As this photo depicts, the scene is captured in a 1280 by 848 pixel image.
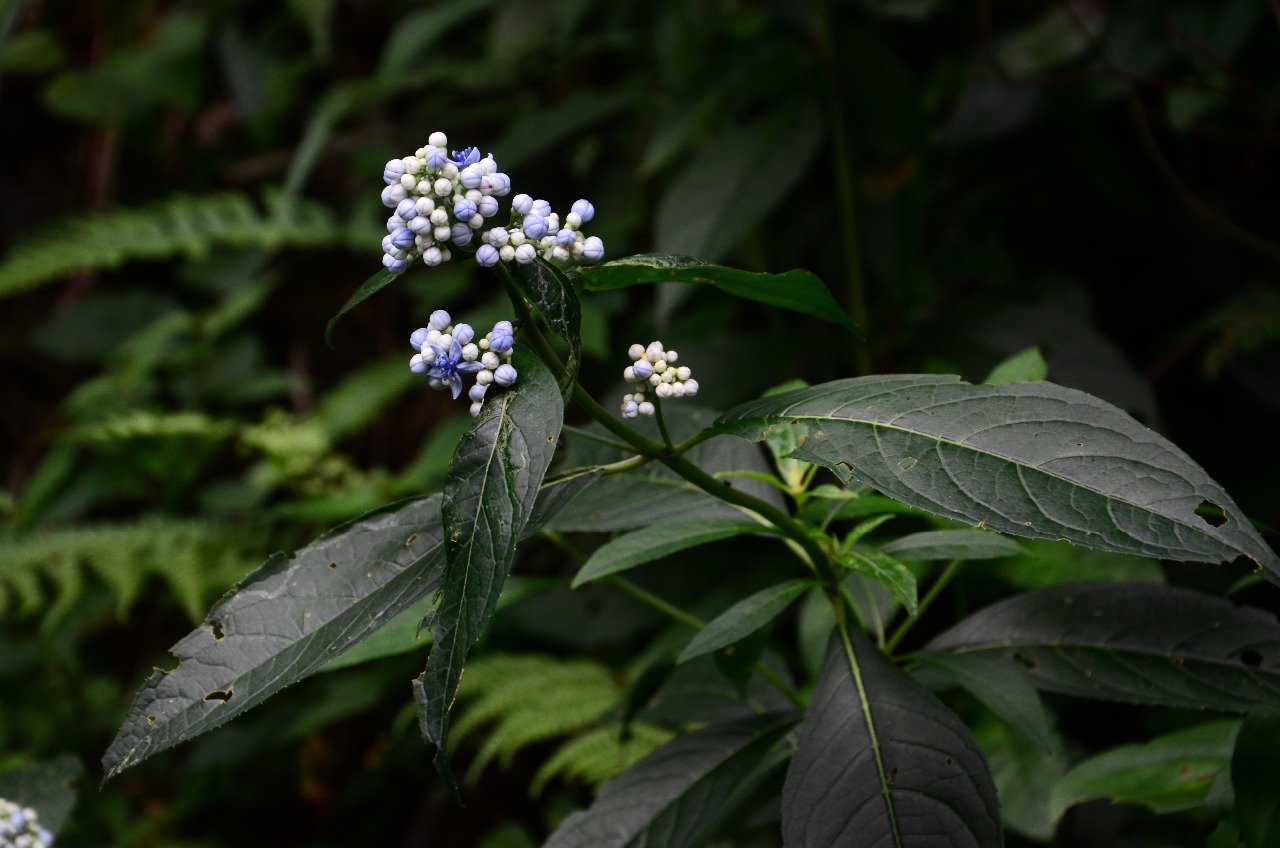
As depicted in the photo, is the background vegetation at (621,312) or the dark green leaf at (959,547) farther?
the background vegetation at (621,312)

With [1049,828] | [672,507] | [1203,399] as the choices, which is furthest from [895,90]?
[1049,828]

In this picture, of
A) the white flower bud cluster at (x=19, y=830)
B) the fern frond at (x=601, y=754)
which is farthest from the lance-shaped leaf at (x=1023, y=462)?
the fern frond at (x=601, y=754)

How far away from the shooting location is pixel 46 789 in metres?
1.31

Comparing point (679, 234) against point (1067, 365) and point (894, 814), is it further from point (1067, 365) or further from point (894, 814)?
point (894, 814)

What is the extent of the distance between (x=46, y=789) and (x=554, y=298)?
1098 mm

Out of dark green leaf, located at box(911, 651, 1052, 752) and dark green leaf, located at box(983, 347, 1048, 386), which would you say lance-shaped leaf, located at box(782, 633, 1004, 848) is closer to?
dark green leaf, located at box(911, 651, 1052, 752)

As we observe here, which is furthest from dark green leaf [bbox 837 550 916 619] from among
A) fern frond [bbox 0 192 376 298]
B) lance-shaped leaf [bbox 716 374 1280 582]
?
fern frond [bbox 0 192 376 298]

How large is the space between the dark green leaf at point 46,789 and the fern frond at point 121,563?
3.38ft

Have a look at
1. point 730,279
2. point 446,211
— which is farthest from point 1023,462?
point 446,211

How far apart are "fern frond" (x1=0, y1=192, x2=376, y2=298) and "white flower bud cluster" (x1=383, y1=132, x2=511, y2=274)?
2686mm

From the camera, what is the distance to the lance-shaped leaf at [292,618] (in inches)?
32.1

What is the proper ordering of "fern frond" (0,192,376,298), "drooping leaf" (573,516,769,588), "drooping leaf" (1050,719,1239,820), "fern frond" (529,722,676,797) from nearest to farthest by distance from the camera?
"drooping leaf" (573,516,769,588), "drooping leaf" (1050,719,1239,820), "fern frond" (529,722,676,797), "fern frond" (0,192,376,298)

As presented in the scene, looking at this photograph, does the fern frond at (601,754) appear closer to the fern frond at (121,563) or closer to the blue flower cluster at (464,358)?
the fern frond at (121,563)

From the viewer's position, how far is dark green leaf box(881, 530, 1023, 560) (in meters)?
0.97
